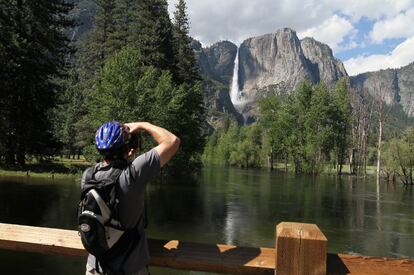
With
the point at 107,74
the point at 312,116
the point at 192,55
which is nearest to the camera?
the point at 107,74

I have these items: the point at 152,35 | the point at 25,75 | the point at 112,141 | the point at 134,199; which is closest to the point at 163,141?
the point at 112,141

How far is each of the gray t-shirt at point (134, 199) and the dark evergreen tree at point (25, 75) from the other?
123 feet

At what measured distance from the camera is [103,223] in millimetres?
2914

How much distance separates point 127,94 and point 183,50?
74.7ft

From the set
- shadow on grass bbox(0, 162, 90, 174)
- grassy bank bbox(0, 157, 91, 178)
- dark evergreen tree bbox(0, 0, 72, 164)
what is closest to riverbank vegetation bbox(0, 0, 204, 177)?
dark evergreen tree bbox(0, 0, 72, 164)

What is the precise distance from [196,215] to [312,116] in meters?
59.9

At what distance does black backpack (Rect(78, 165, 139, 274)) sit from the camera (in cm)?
289

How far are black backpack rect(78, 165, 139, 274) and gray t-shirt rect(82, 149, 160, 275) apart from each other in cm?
4

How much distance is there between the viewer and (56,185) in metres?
32.7

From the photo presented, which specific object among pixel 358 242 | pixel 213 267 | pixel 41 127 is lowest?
pixel 358 242

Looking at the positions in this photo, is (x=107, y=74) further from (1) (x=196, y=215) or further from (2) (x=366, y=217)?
(2) (x=366, y=217)

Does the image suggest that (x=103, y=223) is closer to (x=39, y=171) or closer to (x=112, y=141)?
(x=112, y=141)

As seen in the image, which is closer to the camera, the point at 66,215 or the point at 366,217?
the point at 66,215

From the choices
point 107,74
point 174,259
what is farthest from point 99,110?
point 174,259
